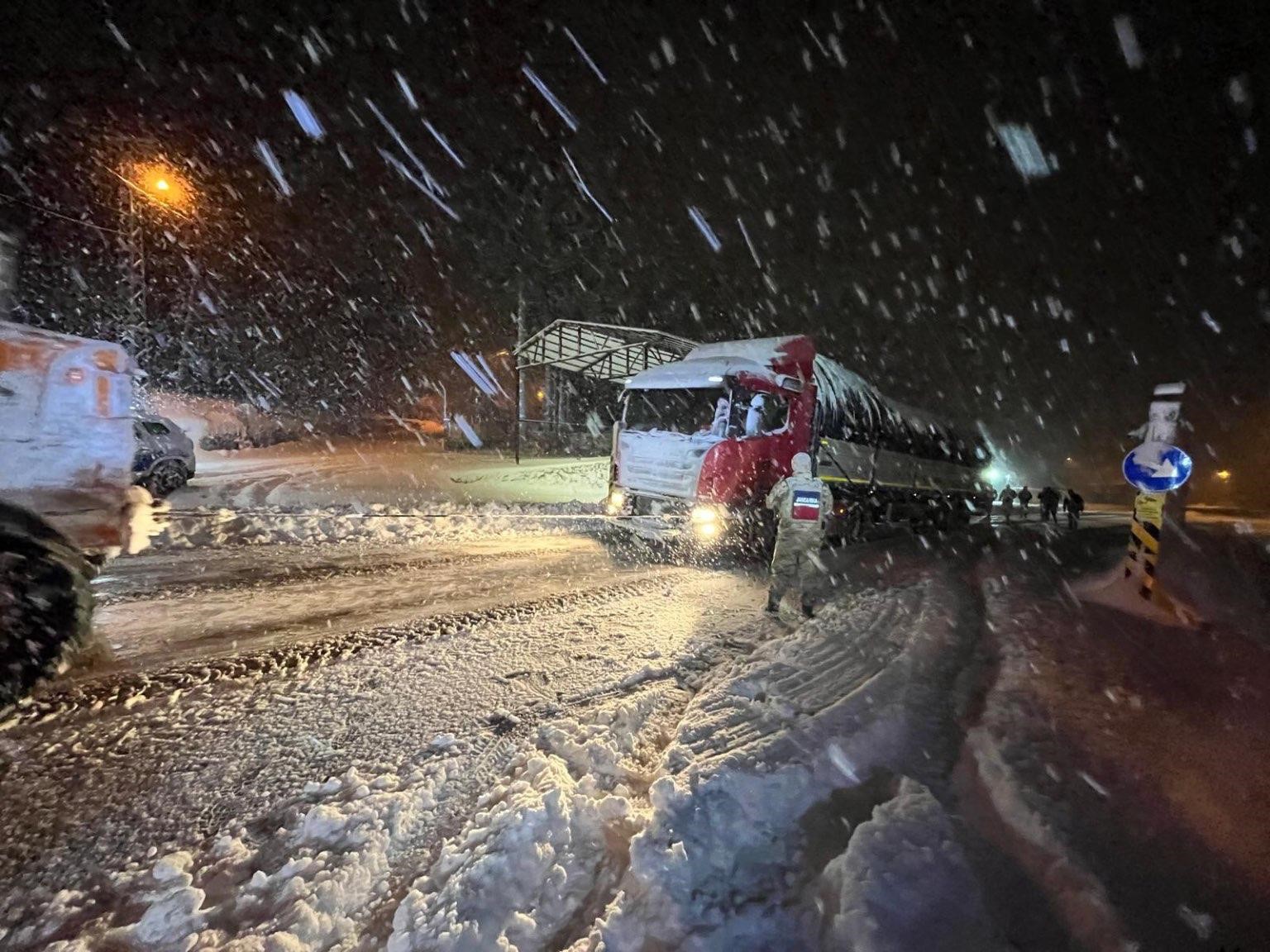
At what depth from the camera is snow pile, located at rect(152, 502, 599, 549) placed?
9.27m

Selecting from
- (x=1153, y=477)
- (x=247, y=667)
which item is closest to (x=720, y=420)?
(x=1153, y=477)

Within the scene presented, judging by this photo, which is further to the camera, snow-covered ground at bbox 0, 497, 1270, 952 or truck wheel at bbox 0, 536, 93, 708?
truck wheel at bbox 0, 536, 93, 708

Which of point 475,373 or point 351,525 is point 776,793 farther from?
point 475,373

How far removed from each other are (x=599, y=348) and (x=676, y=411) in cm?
1179

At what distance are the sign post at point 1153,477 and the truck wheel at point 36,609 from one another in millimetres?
9430

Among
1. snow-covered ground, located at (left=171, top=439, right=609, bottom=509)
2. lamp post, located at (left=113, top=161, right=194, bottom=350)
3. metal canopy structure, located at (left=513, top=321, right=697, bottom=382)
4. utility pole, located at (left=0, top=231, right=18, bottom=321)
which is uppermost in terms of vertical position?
lamp post, located at (left=113, top=161, right=194, bottom=350)

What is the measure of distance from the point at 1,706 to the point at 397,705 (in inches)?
92.6

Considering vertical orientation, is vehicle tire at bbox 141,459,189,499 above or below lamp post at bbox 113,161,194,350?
below

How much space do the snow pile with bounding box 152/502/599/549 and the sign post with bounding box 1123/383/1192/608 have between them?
813cm

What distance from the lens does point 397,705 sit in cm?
404

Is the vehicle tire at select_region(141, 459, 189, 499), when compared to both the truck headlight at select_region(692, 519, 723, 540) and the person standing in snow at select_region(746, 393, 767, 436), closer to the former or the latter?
the truck headlight at select_region(692, 519, 723, 540)

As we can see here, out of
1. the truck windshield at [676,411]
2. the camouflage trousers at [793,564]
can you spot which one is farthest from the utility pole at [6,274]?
the truck windshield at [676,411]

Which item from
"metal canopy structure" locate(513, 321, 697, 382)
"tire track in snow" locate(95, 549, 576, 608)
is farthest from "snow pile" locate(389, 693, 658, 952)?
"metal canopy structure" locate(513, 321, 697, 382)

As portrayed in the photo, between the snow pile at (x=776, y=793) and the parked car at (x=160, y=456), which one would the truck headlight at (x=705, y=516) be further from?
the parked car at (x=160, y=456)
